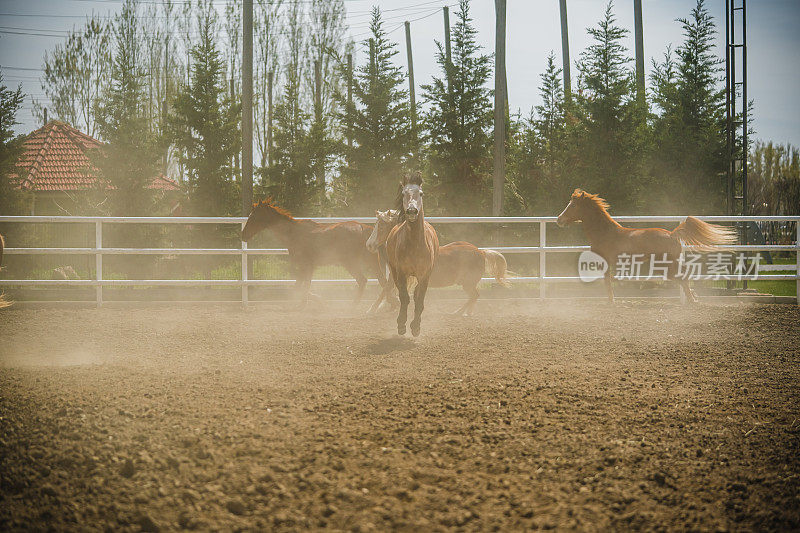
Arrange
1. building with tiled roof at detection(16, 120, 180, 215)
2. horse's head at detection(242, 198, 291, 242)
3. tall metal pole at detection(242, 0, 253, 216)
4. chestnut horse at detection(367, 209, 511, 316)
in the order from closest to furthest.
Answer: chestnut horse at detection(367, 209, 511, 316) < horse's head at detection(242, 198, 291, 242) < tall metal pole at detection(242, 0, 253, 216) < building with tiled roof at detection(16, 120, 180, 215)

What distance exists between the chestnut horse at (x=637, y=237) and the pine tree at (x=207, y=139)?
35.9 ft

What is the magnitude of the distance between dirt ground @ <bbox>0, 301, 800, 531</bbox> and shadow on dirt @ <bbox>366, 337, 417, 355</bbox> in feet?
0.13

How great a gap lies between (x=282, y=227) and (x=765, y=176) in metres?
37.4

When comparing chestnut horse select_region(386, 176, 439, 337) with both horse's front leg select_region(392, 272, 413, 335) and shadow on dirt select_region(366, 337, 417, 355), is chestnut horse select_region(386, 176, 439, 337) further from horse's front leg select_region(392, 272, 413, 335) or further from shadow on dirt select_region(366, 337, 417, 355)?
shadow on dirt select_region(366, 337, 417, 355)

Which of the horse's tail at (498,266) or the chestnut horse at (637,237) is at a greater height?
the chestnut horse at (637,237)

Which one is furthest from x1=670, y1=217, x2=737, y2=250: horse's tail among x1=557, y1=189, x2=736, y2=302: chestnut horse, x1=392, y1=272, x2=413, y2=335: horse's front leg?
x1=392, y1=272, x2=413, y2=335: horse's front leg

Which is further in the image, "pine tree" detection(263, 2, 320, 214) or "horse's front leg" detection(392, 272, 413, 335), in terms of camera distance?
"pine tree" detection(263, 2, 320, 214)

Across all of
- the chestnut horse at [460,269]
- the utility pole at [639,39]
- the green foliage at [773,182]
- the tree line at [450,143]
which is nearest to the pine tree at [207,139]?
the tree line at [450,143]

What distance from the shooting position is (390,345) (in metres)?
6.37

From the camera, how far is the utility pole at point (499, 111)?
15156 millimetres

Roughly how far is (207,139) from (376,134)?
508 centimetres

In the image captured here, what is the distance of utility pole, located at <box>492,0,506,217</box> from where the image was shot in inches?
597

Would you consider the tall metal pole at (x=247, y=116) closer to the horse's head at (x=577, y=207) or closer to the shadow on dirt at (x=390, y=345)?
the horse's head at (x=577, y=207)

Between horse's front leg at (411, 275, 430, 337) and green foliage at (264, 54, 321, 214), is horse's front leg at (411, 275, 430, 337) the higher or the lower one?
the lower one
